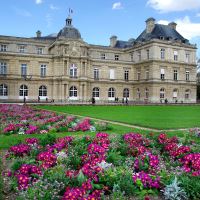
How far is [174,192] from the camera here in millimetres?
5113

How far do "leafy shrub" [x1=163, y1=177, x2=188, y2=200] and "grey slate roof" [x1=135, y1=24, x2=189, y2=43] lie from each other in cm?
5610

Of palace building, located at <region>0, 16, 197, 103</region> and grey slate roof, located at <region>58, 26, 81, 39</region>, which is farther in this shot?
grey slate roof, located at <region>58, 26, 81, 39</region>

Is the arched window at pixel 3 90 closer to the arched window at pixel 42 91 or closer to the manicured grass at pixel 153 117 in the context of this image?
the arched window at pixel 42 91

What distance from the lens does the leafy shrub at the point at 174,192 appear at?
5.08 m

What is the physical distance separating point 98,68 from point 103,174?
2097 inches

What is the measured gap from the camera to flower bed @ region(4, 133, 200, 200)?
5090mm

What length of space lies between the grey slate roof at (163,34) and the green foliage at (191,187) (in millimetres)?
55876

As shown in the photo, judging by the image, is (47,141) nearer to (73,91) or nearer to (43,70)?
(73,91)

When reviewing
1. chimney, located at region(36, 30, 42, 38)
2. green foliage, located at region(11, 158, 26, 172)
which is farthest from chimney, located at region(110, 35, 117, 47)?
green foliage, located at region(11, 158, 26, 172)

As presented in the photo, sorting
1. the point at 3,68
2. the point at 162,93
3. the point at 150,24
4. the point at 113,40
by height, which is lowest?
the point at 162,93

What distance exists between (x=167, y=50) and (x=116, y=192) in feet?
186

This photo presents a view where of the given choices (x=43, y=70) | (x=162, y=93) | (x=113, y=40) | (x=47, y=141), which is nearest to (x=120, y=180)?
(x=47, y=141)

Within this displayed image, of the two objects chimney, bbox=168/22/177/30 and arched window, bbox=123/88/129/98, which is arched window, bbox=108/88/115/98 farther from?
chimney, bbox=168/22/177/30

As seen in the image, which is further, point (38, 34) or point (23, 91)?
point (38, 34)
